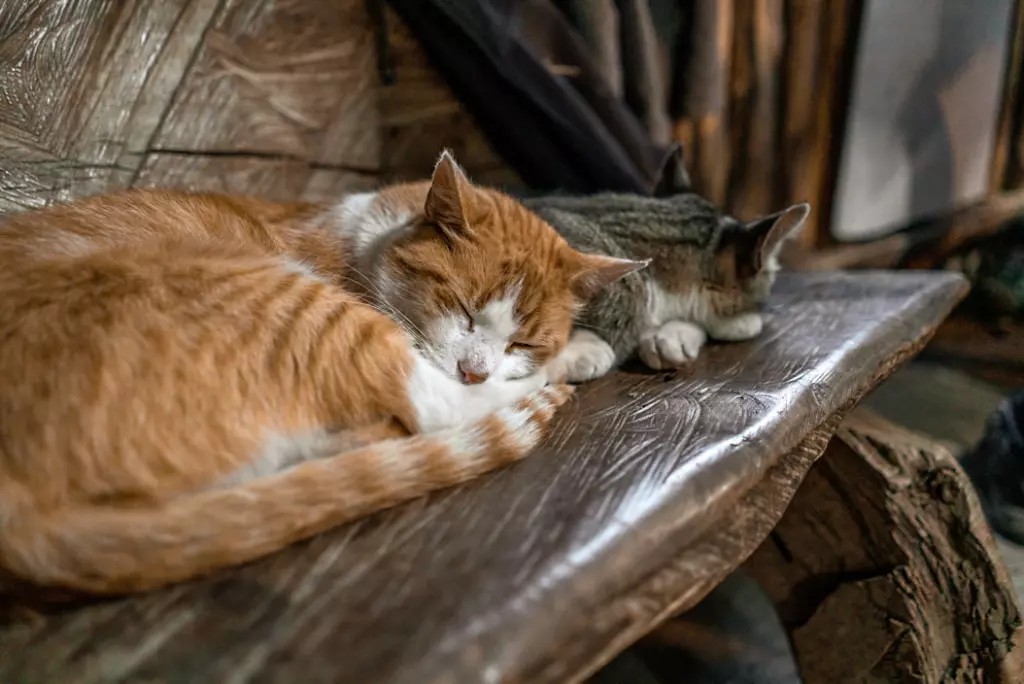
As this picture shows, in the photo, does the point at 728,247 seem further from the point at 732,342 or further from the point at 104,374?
the point at 104,374

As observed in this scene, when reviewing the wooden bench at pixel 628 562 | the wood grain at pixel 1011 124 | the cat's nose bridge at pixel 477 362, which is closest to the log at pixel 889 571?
the wooden bench at pixel 628 562

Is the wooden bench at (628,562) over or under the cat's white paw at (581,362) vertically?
under

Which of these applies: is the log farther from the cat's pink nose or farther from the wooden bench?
the cat's pink nose

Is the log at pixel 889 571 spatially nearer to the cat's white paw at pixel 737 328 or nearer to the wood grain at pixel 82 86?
the cat's white paw at pixel 737 328

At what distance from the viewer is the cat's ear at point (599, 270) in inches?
52.3

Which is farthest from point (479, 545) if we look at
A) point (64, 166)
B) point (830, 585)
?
point (64, 166)

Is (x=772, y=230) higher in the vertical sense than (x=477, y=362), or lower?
higher

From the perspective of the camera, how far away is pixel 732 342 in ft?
5.16

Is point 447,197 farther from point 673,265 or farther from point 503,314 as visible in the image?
point 673,265

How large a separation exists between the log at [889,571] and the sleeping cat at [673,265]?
0.43 meters

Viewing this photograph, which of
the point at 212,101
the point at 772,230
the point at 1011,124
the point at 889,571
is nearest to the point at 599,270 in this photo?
the point at 772,230

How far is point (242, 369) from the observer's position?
0.90 m

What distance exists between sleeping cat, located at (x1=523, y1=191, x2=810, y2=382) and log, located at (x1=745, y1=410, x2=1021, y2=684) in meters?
0.43

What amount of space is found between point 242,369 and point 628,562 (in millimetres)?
607
